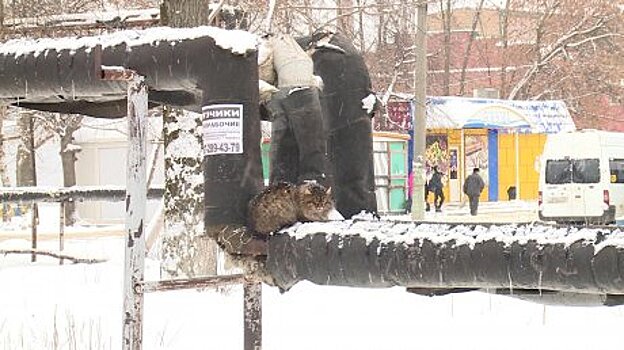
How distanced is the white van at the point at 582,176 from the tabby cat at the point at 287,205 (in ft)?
69.2

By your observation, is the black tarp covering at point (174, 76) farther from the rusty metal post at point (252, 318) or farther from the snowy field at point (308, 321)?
the snowy field at point (308, 321)

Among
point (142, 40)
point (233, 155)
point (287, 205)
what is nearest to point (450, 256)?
point (287, 205)

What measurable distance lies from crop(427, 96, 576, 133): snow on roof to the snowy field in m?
25.5

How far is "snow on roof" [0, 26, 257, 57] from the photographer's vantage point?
4.64 meters

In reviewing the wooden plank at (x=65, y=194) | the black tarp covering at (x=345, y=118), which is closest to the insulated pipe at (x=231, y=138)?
the black tarp covering at (x=345, y=118)

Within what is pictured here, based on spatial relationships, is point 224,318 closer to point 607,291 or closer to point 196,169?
point 196,169

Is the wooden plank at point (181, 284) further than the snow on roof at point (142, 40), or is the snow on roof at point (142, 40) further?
the wooden plank at point (181, 284)

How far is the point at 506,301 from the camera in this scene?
8805mm

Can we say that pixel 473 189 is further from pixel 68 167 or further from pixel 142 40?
pixel 142 40

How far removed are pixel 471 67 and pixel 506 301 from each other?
1620 inches

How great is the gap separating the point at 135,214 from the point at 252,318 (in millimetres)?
931

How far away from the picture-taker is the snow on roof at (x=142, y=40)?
15.2ft

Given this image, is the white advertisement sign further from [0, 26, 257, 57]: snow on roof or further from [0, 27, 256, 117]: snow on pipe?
[0, 26, 257, 57]: snow on roof

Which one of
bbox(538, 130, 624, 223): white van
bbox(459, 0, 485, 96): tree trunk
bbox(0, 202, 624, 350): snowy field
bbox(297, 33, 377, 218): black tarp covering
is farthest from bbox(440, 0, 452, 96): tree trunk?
bbox(297, 33, 377, 218): black tarp covering
